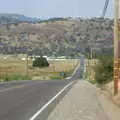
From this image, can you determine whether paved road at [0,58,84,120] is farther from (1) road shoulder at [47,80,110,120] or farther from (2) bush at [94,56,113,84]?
(2) bush at [94,56,113,84]

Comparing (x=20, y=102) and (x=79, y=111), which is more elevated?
(x=79, y=111)

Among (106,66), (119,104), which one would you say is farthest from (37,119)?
(106,66)

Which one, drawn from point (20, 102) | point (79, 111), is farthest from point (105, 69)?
point (79, 111)

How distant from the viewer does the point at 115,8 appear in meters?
32.3

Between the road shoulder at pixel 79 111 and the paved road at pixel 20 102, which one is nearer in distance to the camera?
the road shoulder at pixel 79 111

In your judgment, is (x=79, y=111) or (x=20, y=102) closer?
(x=79, y=111)

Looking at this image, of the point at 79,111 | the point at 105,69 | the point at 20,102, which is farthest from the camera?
the point at 105,69

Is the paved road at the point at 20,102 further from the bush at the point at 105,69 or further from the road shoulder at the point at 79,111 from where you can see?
the bush at the point at 105,69

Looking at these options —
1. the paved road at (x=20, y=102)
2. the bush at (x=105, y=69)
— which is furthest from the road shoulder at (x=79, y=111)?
the bush at (x=105, y=69)

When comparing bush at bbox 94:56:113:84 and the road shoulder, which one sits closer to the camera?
the road shoulder

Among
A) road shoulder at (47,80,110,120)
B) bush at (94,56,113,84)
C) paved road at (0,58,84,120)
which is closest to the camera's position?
road shoulder at (47,80,110,120)

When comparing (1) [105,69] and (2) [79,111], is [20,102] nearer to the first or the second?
(2) [79,111]

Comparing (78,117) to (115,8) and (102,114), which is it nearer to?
(102,114)

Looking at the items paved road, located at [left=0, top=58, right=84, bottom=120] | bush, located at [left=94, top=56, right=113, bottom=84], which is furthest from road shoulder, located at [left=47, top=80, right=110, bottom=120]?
bush, located at [left=94, top=56, right=113, bottom=84]
